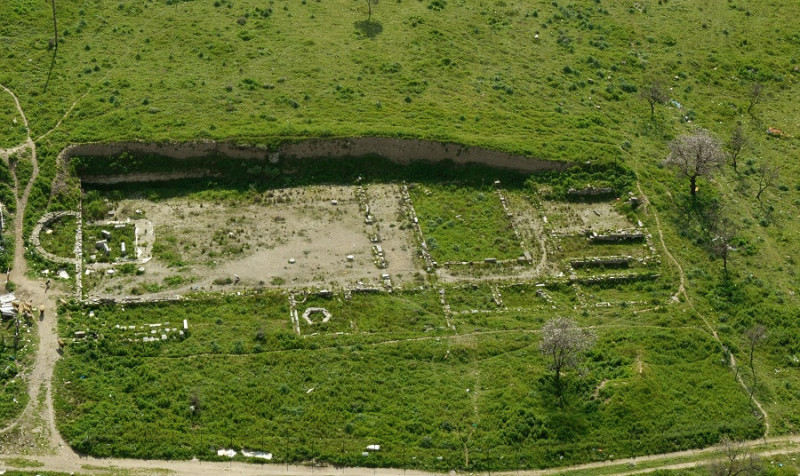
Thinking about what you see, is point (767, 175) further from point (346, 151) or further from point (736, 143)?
point (346, 151)

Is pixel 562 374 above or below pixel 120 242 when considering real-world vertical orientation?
above

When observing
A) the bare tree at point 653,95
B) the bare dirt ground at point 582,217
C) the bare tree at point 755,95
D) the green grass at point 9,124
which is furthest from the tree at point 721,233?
the green grass at point 9,124

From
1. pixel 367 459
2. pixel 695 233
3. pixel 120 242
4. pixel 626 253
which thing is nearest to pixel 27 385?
pixel 120 242

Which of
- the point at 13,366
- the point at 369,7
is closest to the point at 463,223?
the point at 369,7

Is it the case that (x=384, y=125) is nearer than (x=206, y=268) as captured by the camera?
No

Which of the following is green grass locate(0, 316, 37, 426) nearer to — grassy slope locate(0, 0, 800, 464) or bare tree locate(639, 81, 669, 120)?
grassy slope locate(0, 0, 800, 464)

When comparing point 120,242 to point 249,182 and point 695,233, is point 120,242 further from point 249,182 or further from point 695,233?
point 695,233

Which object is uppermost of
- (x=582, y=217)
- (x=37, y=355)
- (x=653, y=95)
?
(x=653, y=95)
